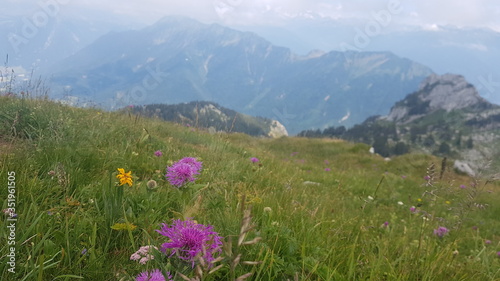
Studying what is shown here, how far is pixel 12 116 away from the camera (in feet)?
15.8

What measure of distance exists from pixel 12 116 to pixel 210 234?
5.12 metres

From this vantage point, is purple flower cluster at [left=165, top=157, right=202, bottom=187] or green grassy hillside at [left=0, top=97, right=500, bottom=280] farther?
purple flower cluster at [left=165, top=157, right=202, bottom=187]

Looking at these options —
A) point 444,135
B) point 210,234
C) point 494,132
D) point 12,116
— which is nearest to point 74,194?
point 210,234

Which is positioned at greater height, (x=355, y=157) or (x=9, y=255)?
(x=9, y=255)

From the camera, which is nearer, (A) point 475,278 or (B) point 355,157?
(A) point 475,278

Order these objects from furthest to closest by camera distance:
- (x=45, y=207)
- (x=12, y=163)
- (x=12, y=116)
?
(x=12, y=116), (x=12, y=163), (x=45, y=207)

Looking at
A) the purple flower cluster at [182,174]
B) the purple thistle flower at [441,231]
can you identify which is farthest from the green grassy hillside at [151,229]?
the purple thistle flower at [441,231]

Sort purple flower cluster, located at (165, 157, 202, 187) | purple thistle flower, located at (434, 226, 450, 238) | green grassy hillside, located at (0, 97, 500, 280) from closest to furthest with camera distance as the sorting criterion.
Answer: green grassy hillside, located at (0, 97, 500, 280)
purple flower cluster, located at (165, 157, 202, 187)
purple thistle flower, located at (434, 226, 450, 238)

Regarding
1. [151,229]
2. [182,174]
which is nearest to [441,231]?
[182,174]

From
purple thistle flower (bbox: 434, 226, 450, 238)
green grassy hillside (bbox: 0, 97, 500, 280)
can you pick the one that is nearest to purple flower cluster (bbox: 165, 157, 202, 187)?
green grassy hillside (bbox: 0, 97, 500, 280)

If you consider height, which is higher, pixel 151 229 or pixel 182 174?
Result: pixel 182 174

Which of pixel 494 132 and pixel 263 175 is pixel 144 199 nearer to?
pixel 263 175

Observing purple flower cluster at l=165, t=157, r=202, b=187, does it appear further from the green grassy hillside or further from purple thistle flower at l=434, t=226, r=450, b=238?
purple thistle flower at l=434, t=226, r=450, b=238

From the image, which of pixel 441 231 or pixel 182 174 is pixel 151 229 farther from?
pixel 441 231
